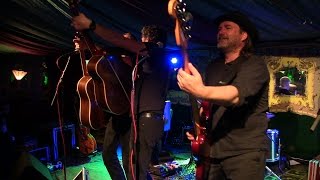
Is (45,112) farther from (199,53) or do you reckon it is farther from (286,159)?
(286,159)

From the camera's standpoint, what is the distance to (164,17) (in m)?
4.94

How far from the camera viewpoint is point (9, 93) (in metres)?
13.7

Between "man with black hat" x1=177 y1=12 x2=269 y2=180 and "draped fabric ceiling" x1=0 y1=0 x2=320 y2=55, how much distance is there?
1261mm

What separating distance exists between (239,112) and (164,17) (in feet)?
9.08

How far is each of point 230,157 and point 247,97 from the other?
23.6 inches

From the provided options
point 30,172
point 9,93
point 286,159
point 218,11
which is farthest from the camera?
point 9,93

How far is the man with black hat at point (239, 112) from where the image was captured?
242 cm

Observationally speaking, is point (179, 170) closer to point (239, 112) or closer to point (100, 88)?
point (100, 88)

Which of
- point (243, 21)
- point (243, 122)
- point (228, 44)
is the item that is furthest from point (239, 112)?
point (243, 21)

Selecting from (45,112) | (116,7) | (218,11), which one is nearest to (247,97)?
(218,11)

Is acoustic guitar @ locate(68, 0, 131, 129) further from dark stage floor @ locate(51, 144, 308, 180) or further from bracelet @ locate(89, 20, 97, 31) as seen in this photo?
dark stage floor @ locate(51, 144, 308, 180)

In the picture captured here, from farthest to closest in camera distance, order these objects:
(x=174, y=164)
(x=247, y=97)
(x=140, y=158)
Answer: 1. (x=174, y=164)
2. (x=140, y=158)
3. (x=247, y=97)

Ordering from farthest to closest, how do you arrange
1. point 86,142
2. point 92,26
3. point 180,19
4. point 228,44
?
point 86,142 < point 92,26 < point 228,44 < point 180,19

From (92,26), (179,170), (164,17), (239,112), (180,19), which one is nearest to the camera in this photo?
(180,19)
